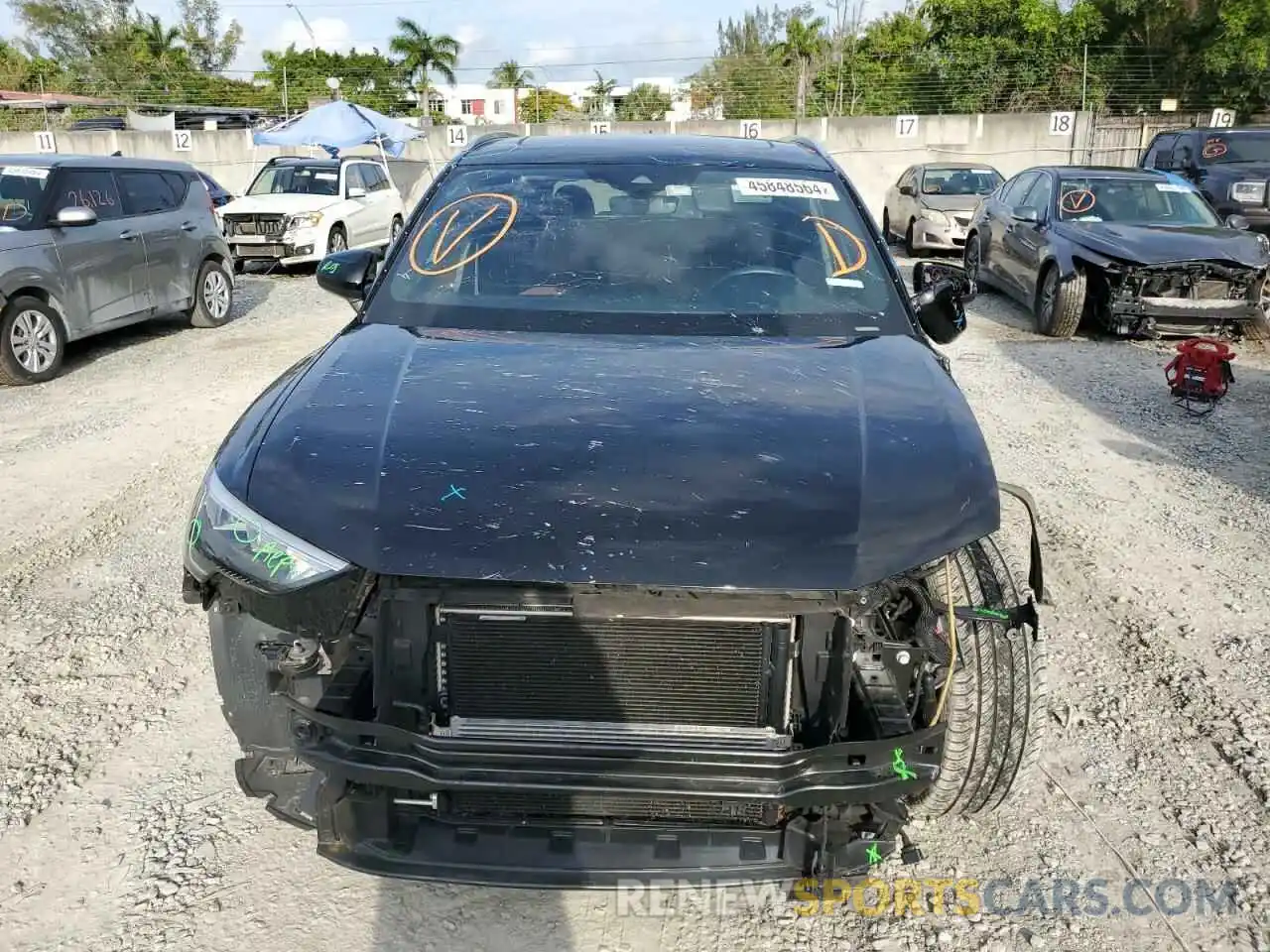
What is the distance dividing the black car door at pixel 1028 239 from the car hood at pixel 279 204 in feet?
30.5

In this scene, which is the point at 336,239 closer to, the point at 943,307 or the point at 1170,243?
the point at 1170,243

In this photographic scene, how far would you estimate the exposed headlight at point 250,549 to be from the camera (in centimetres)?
217

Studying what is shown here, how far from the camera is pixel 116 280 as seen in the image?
30.1 ft

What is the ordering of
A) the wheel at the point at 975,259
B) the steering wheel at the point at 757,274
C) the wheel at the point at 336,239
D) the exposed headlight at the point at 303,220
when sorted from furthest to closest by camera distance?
1. the wheel at the point at 336,239
2. the exposed headlight at the point at 303,220
3. the wheel at the point at 975,259
4. the steering wheel at the point at 757,274

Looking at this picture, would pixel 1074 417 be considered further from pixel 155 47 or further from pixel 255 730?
pixel 155 47

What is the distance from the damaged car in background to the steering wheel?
22.6 feet

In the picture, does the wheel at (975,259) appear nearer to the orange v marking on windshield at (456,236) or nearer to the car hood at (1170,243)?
the car hood at (1170,243)

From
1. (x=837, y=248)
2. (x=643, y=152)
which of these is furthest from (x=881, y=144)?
(x=837, y=248)

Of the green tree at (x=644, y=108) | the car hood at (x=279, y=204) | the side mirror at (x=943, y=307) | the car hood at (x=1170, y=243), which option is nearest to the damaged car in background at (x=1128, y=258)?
the car hood at (x=1170, y=243)

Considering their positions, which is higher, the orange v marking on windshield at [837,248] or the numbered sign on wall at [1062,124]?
the numbered sign on wall at [1062,124]

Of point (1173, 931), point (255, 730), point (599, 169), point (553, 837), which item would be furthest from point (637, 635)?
point (599, 169)

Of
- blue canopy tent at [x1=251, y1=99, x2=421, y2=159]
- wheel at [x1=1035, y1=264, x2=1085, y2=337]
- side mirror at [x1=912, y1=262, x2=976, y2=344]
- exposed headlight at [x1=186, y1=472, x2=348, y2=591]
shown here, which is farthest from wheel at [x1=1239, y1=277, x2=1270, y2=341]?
blue canopy tent at [x1=251, y1=99, x2=421, y2=159]

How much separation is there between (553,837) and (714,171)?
99.1 inches

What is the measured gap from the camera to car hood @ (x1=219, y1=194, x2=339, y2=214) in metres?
14.4
